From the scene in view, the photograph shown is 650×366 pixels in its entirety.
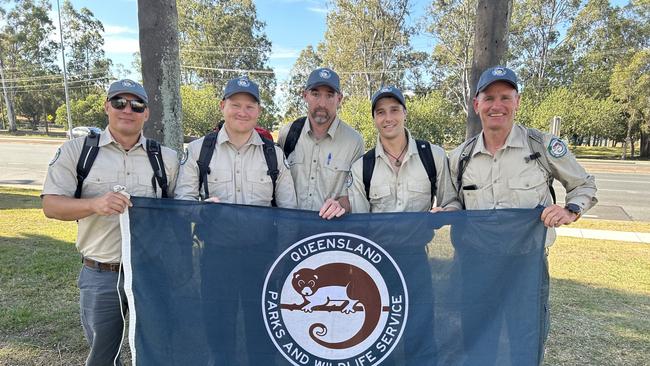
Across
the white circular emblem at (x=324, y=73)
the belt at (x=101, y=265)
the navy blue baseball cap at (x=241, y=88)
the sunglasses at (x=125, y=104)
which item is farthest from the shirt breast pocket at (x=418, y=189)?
the belt at (x=101, y=265)

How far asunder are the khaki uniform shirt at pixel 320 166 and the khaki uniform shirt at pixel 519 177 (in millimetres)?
978

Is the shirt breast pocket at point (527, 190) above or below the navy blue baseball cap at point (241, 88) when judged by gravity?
below

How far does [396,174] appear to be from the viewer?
9.33 ft

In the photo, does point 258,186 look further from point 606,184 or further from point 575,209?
point 606,184

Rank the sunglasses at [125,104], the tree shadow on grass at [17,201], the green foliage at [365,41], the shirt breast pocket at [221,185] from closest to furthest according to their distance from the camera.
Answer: the sunglasses at [125,104] < the shirt breast pocket at [221,185] < the tree shadow on grass at [17,201] < the green foliage at [365,41]

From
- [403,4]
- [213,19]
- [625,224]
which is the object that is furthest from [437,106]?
[213,19]

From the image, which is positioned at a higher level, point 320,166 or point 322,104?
point 322,104

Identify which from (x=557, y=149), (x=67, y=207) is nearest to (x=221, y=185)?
(x=67, y=207)

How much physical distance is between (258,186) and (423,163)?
116cm

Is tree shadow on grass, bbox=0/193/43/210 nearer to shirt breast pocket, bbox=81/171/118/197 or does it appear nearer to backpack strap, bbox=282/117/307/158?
shirt breast pocket, bbox=81/171/118/197

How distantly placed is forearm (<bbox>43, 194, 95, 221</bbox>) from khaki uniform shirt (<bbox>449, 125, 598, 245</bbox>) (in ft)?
7.96

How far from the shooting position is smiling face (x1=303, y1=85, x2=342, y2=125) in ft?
10.6

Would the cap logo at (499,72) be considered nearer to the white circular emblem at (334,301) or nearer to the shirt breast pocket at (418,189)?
the shirt breast pocket at (418,189)

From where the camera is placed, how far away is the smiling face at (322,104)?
3.24m
